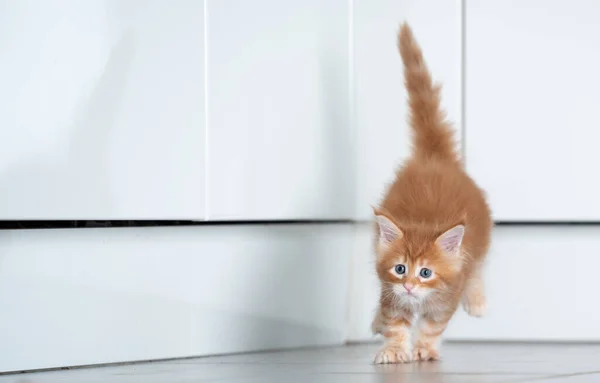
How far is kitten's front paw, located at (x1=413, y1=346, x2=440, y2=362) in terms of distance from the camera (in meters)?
1.63

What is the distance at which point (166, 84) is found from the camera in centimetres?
157

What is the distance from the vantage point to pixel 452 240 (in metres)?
1.54

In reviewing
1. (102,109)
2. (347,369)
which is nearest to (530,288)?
(347,369)

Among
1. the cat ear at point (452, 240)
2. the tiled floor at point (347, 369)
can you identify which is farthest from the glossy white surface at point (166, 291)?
the cat ear at point (452, 240)

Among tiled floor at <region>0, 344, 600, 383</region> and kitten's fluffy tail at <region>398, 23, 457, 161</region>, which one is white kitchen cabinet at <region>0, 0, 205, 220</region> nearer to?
tiled floor at <region>0, 344, 600, 383</region>

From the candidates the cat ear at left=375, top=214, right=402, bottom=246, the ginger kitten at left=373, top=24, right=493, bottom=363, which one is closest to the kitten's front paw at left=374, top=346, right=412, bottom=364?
the ginger kitten at left=373, top=24, right=493, bottom=363

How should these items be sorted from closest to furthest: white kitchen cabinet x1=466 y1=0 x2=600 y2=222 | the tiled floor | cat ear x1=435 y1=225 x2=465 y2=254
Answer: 1. the tiled floor
2. cat ear x1=435 y1=225 x2=465 y2=254
3. white kitchen cabinet x1=466 y1=0 x2=600 y2=222

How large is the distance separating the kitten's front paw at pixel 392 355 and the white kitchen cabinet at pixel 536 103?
46 cm

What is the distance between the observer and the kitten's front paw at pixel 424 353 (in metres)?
1.63

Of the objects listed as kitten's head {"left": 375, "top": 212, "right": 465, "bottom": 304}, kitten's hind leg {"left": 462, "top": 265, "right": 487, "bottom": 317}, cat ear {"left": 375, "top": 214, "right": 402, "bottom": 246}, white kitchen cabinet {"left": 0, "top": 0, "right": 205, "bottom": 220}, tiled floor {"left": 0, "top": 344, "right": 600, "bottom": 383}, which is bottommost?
tiled floor {"left": 0, "top": 344, "right": 600, "bottom": 383}

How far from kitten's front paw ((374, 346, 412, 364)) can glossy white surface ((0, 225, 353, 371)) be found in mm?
281

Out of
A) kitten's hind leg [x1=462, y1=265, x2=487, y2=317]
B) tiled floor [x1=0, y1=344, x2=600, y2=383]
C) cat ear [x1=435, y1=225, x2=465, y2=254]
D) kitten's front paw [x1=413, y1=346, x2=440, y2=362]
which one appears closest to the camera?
tiled floor [x1=0, y1=344, x2=600, y2=383]

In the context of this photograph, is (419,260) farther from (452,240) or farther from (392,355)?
(392,355)

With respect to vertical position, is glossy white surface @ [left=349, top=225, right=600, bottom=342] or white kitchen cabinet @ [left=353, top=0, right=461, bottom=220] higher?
white kitchen cabinet @ [left=353, top=0, right=461, bottom=220]
